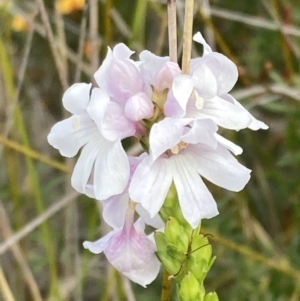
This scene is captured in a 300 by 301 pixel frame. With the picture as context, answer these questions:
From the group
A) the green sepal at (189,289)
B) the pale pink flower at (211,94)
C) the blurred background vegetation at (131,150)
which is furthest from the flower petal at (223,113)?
the blurred background vegetation at (131,150)

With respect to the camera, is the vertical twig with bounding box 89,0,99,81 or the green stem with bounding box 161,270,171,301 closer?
the green stem with bounding box 161,270,171,301

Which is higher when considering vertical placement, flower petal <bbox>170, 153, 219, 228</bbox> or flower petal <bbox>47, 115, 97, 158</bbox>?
flower petal <bbox>47, 115, 97, 158</bbox>

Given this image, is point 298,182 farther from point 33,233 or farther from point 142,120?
point 142,120

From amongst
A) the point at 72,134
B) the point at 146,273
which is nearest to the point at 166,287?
Result: the point at 146,273

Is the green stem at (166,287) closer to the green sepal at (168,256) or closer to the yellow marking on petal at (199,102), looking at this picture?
the green sepal at (168,256)

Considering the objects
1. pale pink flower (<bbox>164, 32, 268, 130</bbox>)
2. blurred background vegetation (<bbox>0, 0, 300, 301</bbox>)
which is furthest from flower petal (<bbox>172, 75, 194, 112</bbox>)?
blurred background vegetation (<bbox>0, 0, 300, 301</bbox>)

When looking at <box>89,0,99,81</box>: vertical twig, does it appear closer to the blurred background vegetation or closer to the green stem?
the blurred background vegetation

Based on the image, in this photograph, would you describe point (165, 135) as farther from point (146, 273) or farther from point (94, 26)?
point (94, 26)
